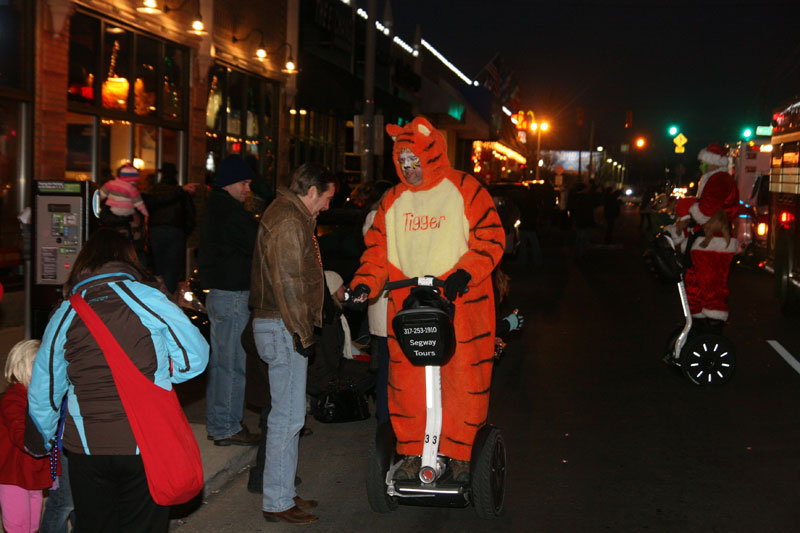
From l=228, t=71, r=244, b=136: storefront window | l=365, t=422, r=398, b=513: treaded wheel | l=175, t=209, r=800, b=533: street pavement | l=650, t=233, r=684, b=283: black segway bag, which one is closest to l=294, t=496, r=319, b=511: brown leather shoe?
l=175, t=209, r=800, b=533: street pavement

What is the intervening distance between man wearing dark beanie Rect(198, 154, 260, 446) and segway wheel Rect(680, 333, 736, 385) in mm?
4350

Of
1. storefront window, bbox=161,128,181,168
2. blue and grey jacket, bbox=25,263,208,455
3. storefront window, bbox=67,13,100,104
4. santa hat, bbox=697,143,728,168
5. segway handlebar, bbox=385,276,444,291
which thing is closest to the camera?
blue and grey jacket, bbox=25,263,208,455

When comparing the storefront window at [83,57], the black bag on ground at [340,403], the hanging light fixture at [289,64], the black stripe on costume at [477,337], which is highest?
the hanging light fixture at [289,64]

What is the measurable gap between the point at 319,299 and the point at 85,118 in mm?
8937

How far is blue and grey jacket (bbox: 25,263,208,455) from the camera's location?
3.66 metres

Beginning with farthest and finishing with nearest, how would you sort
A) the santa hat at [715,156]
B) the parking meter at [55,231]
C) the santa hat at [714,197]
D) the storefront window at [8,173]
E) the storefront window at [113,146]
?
the storefront window at [113,146], the storefront window at [8,173], the santa hat at [715,156], the santa hat at [714,197], the parking meter at [55,231]

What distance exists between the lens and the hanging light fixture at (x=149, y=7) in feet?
45.1

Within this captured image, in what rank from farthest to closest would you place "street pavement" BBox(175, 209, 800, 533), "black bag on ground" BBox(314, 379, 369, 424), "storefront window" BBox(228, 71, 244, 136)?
"storefront window" BBox(228, 71, 244, 136) < "black bag on ground" BBox(314, 379, 369, 424) < "street pavement" BBox(175, 209, 800, 533)

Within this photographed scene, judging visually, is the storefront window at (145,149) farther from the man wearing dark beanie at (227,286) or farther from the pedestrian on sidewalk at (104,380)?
the pedestrian on sidewalk at (104,380)

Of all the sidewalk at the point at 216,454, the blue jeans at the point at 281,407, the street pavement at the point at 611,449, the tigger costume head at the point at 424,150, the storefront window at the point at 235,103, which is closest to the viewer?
the blue jeans at the point at 281,407

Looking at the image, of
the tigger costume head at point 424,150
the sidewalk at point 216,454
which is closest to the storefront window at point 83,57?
the sidewalk at point 216,454

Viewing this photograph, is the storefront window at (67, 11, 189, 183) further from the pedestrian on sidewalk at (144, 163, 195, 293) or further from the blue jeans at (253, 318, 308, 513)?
the blue jeans at (253, 318, 308, 513)

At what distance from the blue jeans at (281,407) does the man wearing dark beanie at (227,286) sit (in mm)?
1284

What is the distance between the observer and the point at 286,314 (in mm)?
5086
